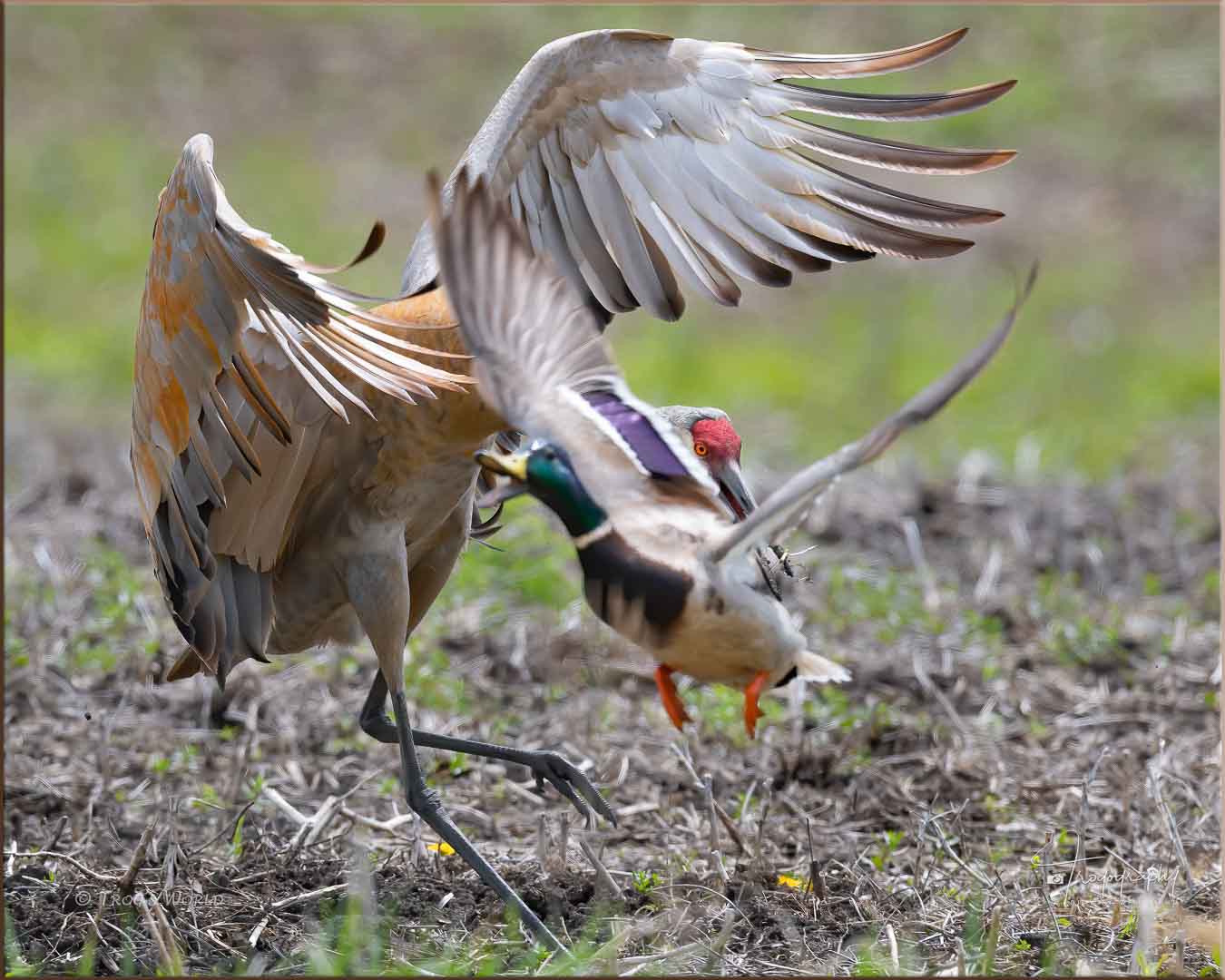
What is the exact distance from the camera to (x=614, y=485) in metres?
2.65

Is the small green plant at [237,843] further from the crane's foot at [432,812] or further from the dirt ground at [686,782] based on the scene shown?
the crane's foot at [432,812]

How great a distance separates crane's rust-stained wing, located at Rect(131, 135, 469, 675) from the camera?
333 cm

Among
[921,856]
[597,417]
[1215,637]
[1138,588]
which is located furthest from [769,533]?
[1138,588]

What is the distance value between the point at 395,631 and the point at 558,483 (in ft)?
4.74

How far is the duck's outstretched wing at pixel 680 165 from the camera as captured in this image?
→ 3.91 metres

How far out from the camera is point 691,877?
3857 mm

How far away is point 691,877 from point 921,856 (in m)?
0.52

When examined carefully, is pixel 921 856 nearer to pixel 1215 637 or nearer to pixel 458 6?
pixel 1215 637

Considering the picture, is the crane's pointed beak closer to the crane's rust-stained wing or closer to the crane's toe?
the crane's rust-stained wing

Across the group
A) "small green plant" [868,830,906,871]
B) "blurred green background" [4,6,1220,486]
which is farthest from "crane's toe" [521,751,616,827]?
"blurred green background" [4,6,1220,486]

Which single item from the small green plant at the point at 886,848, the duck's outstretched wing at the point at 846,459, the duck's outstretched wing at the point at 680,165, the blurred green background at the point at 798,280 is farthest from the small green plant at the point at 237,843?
the blurred green background at the point at 798,280

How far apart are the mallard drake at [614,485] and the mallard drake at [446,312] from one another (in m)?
0.71

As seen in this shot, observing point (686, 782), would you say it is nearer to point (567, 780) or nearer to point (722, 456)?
point (567, 780)

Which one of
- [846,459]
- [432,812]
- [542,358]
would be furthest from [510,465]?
[432,812]
